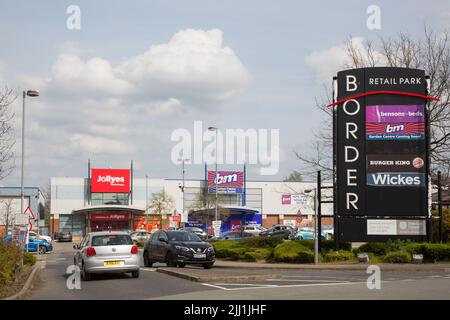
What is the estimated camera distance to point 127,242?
19.9m

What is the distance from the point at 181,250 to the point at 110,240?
18.1ft

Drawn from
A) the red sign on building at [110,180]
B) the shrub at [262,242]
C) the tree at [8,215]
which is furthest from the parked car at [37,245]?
the red sign on building at [110,180]

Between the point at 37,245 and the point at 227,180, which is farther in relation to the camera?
the point at 227,180

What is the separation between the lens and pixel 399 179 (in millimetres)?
28000

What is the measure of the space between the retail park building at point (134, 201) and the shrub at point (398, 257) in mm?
52039

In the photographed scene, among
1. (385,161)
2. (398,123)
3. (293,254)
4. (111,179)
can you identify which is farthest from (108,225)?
(398,123)

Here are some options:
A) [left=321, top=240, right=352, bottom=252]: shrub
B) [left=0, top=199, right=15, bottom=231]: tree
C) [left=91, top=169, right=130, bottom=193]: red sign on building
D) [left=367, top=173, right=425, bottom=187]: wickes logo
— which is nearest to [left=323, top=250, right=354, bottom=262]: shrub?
Result: [left=321, top=240, right=352, bottom=252]: shrub

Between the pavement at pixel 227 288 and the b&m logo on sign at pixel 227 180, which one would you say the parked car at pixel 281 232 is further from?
the pavement at pixel 227 288

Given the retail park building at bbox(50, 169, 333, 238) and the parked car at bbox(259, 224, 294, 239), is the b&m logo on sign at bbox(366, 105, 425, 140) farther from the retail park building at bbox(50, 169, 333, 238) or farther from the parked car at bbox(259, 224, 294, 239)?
the retail park building at bbox(50, 169, 333, 238)

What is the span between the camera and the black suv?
2473 cm

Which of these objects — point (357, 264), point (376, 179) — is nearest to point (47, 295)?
point (357, 264)

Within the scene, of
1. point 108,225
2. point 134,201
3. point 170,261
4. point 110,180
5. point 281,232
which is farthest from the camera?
point 134,201

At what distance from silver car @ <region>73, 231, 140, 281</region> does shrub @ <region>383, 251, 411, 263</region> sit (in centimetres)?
1231
